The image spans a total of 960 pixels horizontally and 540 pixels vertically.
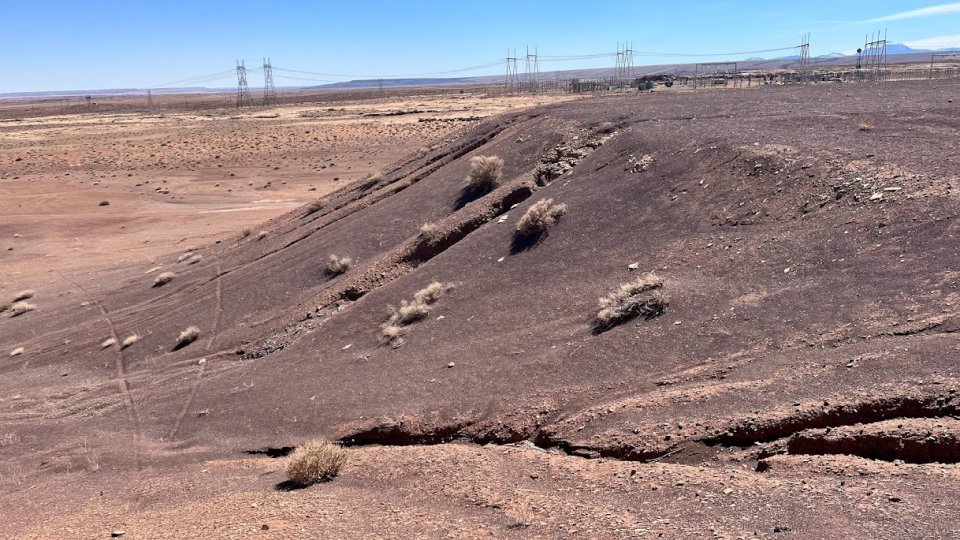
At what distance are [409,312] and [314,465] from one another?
15.2 ft

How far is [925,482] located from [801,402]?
5.00 ft

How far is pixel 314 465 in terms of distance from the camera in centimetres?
883

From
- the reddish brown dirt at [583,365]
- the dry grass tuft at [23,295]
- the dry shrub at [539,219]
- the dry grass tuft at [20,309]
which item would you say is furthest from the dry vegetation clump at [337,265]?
the dry grass tuft at [23,295]

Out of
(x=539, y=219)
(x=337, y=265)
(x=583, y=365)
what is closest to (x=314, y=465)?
(x=583, y=365)

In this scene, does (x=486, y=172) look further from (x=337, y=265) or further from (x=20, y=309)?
(x=20, y=309)

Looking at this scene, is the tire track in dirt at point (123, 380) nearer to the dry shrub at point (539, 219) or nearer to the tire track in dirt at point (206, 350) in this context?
the tire track in dirt at point (206, 350)

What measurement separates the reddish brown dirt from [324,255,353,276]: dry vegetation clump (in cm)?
31

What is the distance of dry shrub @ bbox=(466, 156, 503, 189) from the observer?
709 inches

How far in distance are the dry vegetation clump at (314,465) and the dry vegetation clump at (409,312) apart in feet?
11.6

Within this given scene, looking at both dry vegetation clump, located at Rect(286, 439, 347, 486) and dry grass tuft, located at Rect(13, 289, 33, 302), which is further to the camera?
dry grass tuft, located at Rect(13, 289, 33, 302)

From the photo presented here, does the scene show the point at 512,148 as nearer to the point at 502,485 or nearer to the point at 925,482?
the point at 502,485

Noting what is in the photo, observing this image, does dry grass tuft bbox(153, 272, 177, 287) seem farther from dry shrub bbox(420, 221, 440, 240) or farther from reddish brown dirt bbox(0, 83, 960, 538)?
dry shrub bbox(420, 221, 440, 240)

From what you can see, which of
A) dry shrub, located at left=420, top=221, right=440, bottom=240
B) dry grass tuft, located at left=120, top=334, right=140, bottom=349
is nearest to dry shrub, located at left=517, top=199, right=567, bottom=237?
dry shrub, located at left=420, top=221, right=440, bottom=240

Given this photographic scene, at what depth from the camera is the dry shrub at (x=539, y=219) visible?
1415 cm
